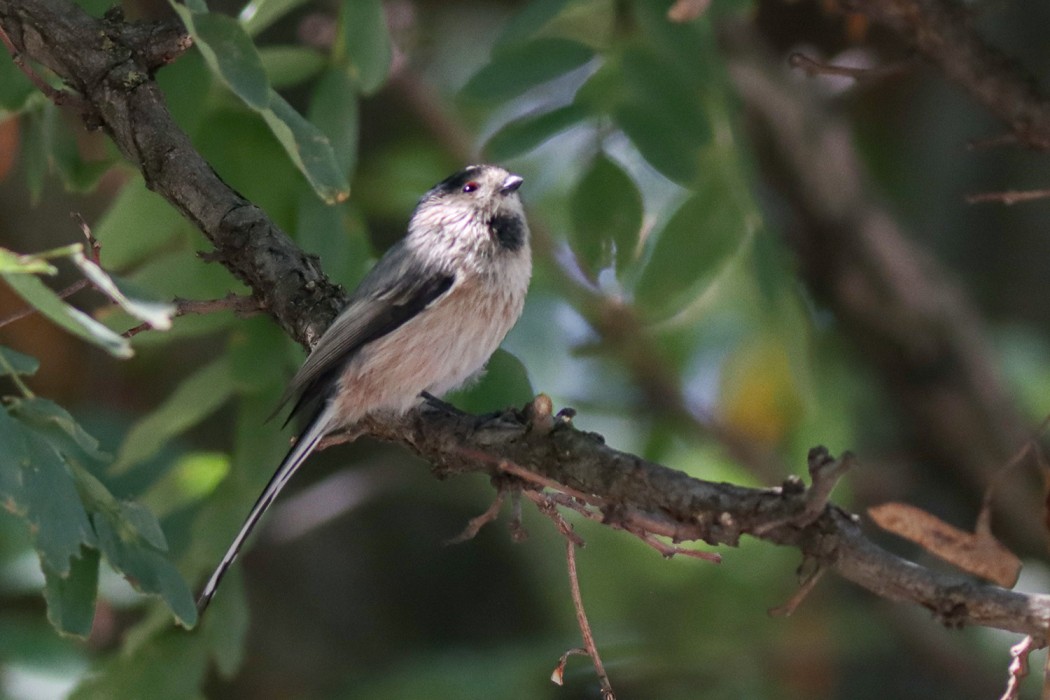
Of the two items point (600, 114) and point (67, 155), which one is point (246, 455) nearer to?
point (67, 155)

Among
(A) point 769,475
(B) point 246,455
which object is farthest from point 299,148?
(A) point 769,475

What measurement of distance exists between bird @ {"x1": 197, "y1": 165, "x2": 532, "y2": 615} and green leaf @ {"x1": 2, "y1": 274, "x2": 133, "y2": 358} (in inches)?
45.1

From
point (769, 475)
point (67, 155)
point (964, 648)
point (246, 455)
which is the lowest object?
point (964, 648)

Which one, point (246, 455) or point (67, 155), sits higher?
point (67, 155)

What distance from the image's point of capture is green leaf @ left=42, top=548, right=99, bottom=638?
2.36 meters

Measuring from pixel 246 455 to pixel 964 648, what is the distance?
12.0 ft

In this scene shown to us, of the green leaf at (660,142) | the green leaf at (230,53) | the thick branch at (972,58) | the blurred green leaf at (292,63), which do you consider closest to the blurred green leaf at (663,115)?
the green leaf at (660,142)

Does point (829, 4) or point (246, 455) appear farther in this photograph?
point (829, 4)

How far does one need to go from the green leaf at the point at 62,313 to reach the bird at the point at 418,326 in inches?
45.1

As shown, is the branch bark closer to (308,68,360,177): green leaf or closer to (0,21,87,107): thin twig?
(0,21,87,107): thin twig

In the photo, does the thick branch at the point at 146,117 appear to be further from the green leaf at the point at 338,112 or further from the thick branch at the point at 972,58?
the thick branch at the point at 972,58

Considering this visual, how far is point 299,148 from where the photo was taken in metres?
2.42

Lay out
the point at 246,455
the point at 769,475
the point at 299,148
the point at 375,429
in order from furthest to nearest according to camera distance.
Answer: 1. the point at 769,475
2. the point at 246,455
3. the point at 375,429
4. the point at 299,148

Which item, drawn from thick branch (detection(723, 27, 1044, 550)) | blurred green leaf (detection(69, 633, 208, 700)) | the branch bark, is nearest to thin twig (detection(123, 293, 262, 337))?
the branch bark
